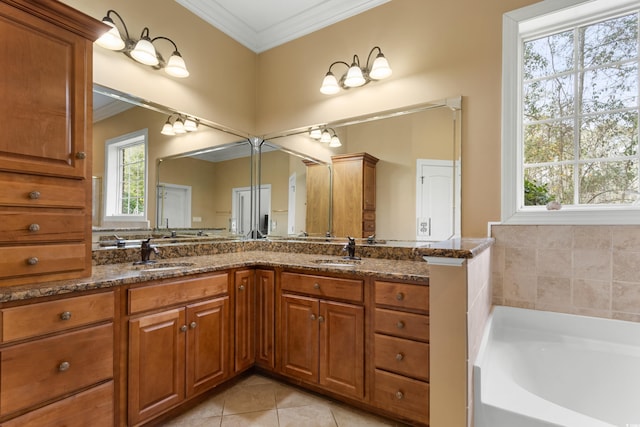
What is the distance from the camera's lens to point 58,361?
1.26 metres

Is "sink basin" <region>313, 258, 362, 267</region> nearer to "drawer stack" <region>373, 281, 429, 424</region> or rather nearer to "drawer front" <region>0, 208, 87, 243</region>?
"drawer stack" <region>373, 281, 429, 424</region>

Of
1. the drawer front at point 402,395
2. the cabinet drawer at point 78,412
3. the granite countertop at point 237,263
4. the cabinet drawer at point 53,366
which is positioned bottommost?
the drawer front at point 402,395

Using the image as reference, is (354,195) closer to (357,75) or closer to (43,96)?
(357,75)

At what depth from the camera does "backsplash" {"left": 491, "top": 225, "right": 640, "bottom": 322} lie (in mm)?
1626

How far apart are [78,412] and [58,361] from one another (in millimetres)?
254

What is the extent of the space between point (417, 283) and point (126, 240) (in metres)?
1.89

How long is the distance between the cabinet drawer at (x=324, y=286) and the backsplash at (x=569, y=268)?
92 cm

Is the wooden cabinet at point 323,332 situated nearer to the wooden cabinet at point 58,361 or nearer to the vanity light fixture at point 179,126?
the wooden cabinet at point 58,361

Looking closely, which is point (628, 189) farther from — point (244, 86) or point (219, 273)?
point (244, 86)

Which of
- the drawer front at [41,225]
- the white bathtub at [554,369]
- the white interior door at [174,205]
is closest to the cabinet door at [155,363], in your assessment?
the drawer front at [41,225]

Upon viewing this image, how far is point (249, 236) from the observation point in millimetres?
2953

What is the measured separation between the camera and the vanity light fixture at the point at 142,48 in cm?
195

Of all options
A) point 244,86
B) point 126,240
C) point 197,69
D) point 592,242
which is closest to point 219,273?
point 126,240

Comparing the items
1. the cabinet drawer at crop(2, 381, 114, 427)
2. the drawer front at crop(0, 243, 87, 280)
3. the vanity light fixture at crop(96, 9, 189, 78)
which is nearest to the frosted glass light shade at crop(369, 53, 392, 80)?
the vanity light fixture at crop(96, 9, 189, 78)
